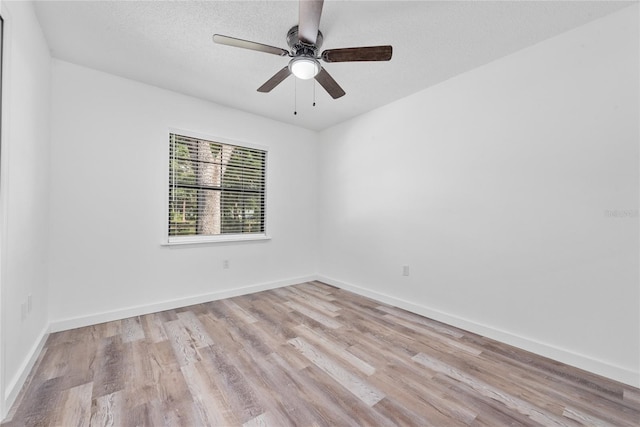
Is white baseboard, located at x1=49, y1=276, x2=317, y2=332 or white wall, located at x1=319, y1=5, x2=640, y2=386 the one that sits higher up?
white wall, located at x1=319, y1=5, x2=640, y2=386

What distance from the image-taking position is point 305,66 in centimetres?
204

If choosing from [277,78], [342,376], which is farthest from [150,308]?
[277,78]

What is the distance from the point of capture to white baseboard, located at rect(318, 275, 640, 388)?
1.85 meters

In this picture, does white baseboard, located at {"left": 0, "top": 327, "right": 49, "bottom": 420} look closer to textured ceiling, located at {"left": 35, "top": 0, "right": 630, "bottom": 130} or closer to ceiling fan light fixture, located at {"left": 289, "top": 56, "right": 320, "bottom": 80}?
textured ceiling, located at {"left": 35, "top": 0, "right": 630, "bottom": 130}

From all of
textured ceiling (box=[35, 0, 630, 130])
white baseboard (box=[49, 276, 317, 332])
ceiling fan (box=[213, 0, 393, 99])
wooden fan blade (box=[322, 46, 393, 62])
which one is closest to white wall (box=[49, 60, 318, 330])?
white baseboard (box=[49, 276, 317, 332])

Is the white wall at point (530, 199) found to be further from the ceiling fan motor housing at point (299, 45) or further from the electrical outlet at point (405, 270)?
the ceiling fan motor housing at point (299, 45)

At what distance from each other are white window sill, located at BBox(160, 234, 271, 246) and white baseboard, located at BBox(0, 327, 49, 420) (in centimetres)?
125

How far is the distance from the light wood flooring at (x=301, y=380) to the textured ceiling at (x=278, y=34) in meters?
2.54

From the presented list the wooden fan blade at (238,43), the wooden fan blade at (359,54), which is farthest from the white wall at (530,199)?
the wooden fan blade at (238,43)

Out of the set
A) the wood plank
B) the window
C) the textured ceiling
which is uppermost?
the textured ceiling

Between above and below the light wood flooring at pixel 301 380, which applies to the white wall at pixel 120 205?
above

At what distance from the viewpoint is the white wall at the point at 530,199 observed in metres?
1.89

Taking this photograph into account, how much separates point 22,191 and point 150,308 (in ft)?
5.49

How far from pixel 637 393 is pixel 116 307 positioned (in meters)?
4.28
